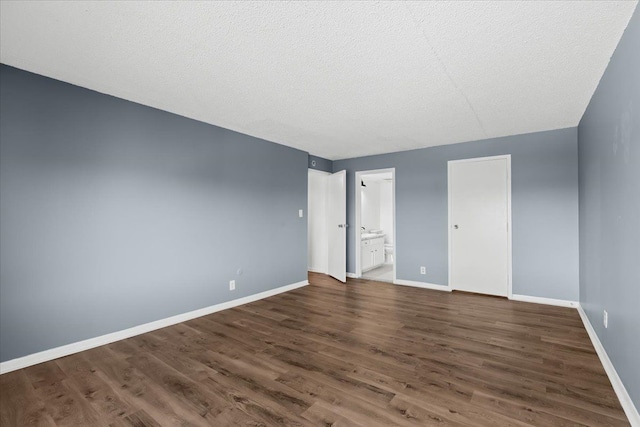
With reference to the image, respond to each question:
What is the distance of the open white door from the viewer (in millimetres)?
5660

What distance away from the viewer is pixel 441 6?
1.70 m

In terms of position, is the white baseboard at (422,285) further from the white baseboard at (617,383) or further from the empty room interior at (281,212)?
the white baseboard at (617,383)

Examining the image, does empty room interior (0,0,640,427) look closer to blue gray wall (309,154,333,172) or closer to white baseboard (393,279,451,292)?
white baseboard (393,279,451,292)

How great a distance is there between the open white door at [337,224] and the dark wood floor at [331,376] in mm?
2125

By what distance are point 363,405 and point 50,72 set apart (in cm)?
357

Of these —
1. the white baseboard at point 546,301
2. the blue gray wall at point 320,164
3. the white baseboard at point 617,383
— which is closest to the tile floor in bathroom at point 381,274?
the white baseboard at point 546,301

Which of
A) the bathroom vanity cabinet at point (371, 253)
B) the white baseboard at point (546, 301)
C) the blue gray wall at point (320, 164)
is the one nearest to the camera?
the white baseboard at point (546, 301)

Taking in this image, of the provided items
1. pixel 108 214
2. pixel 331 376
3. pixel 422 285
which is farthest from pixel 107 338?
pixel 422 285

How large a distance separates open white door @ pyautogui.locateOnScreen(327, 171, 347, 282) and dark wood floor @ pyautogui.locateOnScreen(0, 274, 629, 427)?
83.6 inches

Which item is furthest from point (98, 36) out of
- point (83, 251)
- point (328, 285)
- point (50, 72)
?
point (328, 285)

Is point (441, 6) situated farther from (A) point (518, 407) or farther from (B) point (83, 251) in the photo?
(B) point (83, 251)

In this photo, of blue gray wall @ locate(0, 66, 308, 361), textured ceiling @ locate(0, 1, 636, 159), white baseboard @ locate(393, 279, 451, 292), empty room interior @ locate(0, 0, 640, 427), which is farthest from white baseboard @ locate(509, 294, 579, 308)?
blue gray wall @ locate(0, 66, 308, 361)

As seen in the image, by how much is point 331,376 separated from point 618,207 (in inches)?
93.2

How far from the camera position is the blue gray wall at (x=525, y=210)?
4035 millimetres
